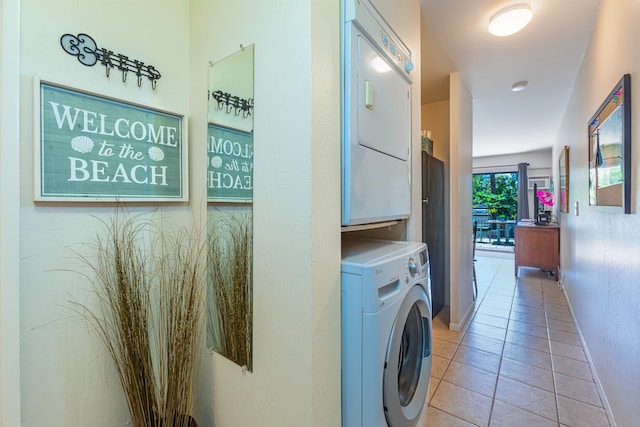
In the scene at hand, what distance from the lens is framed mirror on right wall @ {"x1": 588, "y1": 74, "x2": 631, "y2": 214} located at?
1311mm

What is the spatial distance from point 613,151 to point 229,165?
6.46ft

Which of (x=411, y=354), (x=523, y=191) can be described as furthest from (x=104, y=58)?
(x=523, y=191)

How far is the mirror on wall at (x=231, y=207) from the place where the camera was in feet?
3.53

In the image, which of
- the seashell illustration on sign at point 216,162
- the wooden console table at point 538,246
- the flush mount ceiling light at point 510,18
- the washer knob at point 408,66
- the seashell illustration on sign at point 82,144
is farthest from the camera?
the wooden console table at point 538,246

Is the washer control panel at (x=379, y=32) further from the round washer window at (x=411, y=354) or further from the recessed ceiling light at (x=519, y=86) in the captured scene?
the recessed ceiling light at (x=519, y=86)

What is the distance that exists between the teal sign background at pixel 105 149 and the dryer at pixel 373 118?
2.69 feet

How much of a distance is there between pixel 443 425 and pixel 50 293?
76.4 inches

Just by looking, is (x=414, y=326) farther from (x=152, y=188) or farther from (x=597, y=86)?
(x=597, y=86)

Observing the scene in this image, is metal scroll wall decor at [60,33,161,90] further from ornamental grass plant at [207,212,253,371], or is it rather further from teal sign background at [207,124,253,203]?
ornamental grass plant at [207,212,253,371]

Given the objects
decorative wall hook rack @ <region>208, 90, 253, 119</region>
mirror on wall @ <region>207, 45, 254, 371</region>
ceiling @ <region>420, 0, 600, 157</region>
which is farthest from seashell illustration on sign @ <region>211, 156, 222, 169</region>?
ceiling @ <region>420, 0, 600, 157</region>

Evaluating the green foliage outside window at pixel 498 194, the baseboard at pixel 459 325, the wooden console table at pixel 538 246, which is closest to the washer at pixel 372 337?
the baseboard at pixel 459 325

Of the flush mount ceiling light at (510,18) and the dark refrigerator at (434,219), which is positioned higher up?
the flush mount ceiling light at (510,18)

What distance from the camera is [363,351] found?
3.22 ft

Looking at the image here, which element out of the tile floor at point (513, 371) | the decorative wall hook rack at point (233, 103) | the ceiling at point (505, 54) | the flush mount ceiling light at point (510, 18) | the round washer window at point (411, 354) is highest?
the ceiling at point (505, 54)
